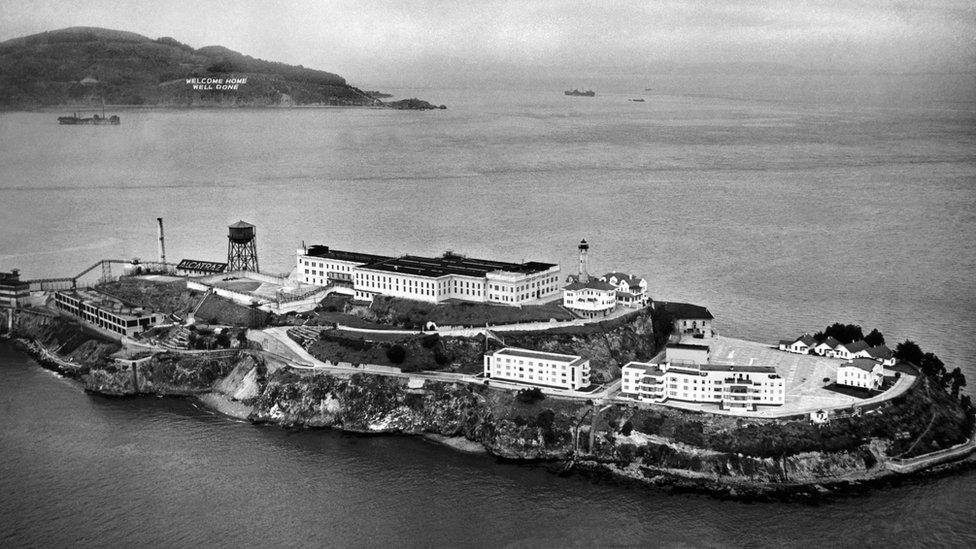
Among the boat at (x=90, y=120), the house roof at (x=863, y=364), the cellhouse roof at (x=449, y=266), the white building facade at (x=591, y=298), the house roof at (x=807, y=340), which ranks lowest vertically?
the house roof at (x=807, y=340)

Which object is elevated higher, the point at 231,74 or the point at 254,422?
the point at 231,74

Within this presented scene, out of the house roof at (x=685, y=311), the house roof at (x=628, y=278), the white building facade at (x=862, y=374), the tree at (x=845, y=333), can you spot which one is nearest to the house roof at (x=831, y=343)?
the tree at (x=845, y=333)

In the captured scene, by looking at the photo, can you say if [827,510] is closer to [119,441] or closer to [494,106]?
[119,441]

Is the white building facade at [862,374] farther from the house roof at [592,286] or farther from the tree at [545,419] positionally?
the tree at [545,419]

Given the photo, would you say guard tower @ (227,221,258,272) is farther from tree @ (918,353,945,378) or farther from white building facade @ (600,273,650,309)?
tree @ (918,353,945,378)

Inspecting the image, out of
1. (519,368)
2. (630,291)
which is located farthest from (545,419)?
(630,291)

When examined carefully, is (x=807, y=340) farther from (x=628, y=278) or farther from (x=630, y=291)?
(x=628, y=278)

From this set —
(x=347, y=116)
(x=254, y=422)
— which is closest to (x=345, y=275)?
(x=254, y=422)
